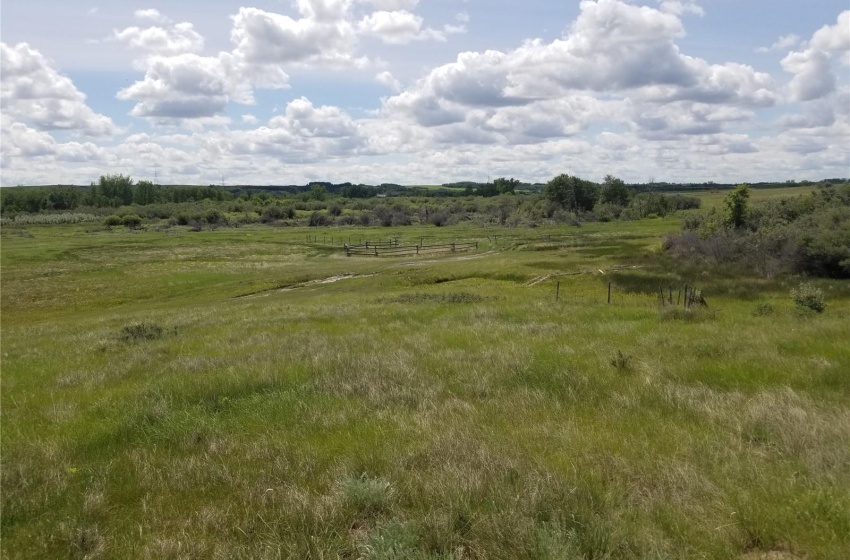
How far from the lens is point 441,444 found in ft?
21.7

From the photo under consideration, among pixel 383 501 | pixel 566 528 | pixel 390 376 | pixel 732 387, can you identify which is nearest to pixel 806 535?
pixel 566 528

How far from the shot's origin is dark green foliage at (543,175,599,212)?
15675 centimetres

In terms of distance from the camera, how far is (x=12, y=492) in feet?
19.5

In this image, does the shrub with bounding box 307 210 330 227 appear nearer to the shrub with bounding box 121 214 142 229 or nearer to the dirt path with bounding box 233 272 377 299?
the shrub with bounding box 121 214 142 229

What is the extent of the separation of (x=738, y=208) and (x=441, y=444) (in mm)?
59643

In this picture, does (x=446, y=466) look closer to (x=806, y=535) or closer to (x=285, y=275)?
(x=806, y=535)

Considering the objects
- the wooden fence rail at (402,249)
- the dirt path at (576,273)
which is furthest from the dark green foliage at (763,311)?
the wooden fence rail at (402,249)

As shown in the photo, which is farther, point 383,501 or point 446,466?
point 446,466

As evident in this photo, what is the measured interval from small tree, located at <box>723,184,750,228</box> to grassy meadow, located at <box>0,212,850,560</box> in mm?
44576

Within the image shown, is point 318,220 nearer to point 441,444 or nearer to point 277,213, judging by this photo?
point 277,213

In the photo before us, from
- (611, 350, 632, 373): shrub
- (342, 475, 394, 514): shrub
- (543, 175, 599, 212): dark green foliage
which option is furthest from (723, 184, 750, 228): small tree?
(543, 175, 599, 212): dark green foliage

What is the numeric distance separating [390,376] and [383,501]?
16.6ft

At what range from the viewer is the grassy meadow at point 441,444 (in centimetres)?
468

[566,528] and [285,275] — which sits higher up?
[566,528]
